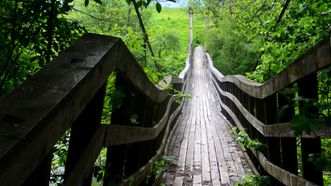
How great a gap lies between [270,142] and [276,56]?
1.15 metres

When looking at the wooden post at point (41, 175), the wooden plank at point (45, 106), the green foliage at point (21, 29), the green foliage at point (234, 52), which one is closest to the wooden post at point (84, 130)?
the wooden plank at point (45, 106)

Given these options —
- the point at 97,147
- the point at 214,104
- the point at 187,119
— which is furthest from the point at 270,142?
the point at 214,104

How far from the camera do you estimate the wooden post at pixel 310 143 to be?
1939mm

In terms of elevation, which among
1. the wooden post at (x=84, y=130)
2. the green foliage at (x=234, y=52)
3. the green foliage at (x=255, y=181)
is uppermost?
the green foliage at (x=234, y=52)

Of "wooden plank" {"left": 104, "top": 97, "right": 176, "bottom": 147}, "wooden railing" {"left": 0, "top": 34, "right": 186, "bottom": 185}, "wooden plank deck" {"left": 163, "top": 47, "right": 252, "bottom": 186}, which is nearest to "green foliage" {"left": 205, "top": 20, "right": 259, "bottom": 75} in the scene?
"wooden plank deck" {"left": 163, "top": 47, "right": 252, "bottom": 186}

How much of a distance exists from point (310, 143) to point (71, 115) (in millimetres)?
1416

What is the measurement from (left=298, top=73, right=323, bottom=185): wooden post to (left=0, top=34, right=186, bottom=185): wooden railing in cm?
98

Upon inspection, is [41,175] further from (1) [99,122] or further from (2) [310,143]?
(2) [310,143]

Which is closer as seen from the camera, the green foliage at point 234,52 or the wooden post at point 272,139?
the wooden post at point 272,139

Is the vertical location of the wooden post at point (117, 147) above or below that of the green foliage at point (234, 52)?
below

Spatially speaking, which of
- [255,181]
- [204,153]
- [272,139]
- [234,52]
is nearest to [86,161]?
[272,139]

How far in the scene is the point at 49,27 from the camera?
2172mm

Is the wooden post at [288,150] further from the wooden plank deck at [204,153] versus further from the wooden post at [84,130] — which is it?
the wooden post at [84,130]

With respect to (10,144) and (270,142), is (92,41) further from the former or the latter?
(270,142)
